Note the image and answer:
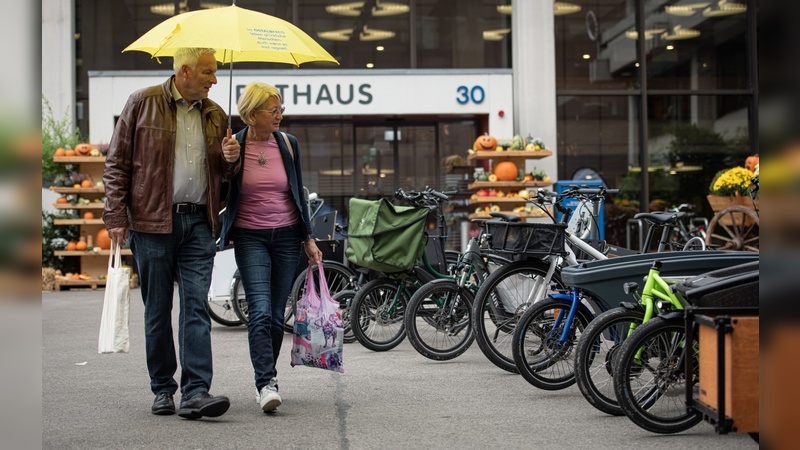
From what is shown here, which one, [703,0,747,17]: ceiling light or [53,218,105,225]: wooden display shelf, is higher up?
[703,0,747,17]: ceiling light

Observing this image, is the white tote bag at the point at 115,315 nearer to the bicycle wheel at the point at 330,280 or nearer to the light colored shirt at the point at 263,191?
the light colored shirt at the point at 263,191

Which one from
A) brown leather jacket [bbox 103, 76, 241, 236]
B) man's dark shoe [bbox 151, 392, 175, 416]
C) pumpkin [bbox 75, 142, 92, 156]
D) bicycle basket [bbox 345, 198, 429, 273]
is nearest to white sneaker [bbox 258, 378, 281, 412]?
man's dark shoe [bbox 151, 392, 175, 416]

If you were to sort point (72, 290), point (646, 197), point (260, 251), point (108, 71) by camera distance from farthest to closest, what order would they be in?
point (646, 197)
point (108, 71)
point (72, 290)
point (260, 251)

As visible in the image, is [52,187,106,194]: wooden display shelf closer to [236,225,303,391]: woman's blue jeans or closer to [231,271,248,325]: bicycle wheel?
[231,271,248,325]: bicycle wheel

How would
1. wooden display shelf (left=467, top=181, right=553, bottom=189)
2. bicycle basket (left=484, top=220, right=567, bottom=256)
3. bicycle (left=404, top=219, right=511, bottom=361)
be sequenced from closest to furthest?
bicycle basket (left=484, top=220, right=567, bottom=256)
bicycle (left=404, top=219, right=511, bottom=361)
wooden display shelf (left=467, top=181, right=553, bottom=189)

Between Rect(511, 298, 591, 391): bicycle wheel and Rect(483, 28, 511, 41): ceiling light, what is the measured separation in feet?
42.6

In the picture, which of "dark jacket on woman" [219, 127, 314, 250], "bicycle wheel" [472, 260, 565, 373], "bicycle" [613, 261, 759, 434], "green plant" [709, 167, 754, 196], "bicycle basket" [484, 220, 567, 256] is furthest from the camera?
"green plant" [709, 167, 754, 196]

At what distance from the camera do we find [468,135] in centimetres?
1759

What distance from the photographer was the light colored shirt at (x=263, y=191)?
5340 mm

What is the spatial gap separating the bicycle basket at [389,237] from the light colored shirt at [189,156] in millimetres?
2376

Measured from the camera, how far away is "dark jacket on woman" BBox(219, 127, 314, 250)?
5.30 m
